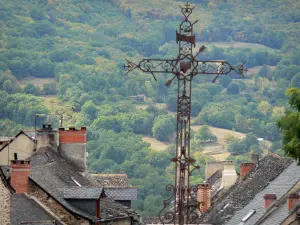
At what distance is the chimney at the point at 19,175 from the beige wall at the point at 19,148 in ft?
47.4

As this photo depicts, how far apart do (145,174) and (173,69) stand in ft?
496

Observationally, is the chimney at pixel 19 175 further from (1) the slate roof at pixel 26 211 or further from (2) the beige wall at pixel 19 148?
(2) the beige wall at pixel 19 148

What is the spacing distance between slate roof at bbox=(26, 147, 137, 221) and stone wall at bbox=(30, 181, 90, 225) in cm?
12

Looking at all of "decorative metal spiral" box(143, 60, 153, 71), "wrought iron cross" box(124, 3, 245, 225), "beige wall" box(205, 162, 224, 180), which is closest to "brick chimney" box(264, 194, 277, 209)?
"wrought iron cross" box(124, 3, 245, 225)

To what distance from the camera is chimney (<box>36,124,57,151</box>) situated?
55.6 metres

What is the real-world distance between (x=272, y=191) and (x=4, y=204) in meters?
22.2

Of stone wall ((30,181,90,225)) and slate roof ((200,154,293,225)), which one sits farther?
slate roof ((200,154,293,225))

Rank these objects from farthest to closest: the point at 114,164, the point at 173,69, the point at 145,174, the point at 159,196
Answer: the point at 114,164 < the point at 145,174 < the point at 159,196 < the point at 173,69

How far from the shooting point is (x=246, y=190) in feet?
198

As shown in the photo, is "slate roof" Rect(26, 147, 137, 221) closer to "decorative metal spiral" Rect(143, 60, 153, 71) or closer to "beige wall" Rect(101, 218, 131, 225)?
"beige wall" Rect(101, 218, 131, 225)

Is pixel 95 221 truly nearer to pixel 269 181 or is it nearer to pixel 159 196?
pixel 269 181

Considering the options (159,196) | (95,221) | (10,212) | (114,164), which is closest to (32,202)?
(95,221)

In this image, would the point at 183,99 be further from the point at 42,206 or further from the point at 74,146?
the point at 74,146

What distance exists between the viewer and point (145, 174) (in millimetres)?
177875
